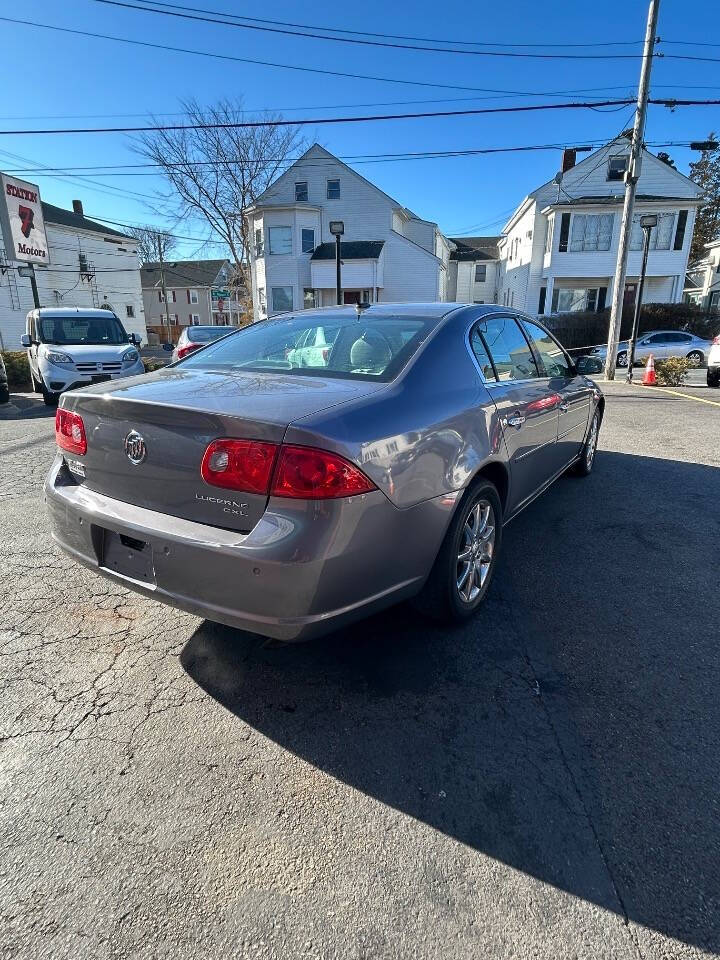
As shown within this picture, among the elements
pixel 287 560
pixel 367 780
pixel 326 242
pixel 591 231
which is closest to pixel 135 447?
pixel 287 560

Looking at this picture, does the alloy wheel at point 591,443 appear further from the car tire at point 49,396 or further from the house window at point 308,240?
the house window at point 308,240

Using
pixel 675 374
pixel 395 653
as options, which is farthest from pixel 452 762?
pixel 675 374

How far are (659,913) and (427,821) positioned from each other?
0.66 metres

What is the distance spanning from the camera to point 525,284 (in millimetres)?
31250

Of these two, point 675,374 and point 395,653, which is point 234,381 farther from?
point 675,374

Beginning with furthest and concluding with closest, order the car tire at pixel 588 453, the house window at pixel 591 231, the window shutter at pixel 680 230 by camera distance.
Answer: the house window at pixel 591 231 → the window shutter at pixel 680 230 → the car tire at pixel 588 453

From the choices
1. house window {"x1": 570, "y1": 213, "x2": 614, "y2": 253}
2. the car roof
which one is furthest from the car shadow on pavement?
house window {"x1": 570, "y1": 213, "x2": 614, "y2": 253}

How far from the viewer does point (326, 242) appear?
101ft

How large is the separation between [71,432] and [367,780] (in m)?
1.94

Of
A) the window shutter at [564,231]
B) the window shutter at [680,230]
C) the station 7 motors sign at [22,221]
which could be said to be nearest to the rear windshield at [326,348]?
the station 7 motors sign at [22,221]

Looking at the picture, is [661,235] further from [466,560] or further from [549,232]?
[466,560]

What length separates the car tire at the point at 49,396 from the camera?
999 centimetres

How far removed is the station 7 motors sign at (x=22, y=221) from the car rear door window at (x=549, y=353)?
1765 centimetres

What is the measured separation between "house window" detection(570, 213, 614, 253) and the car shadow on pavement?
28.2 meters
